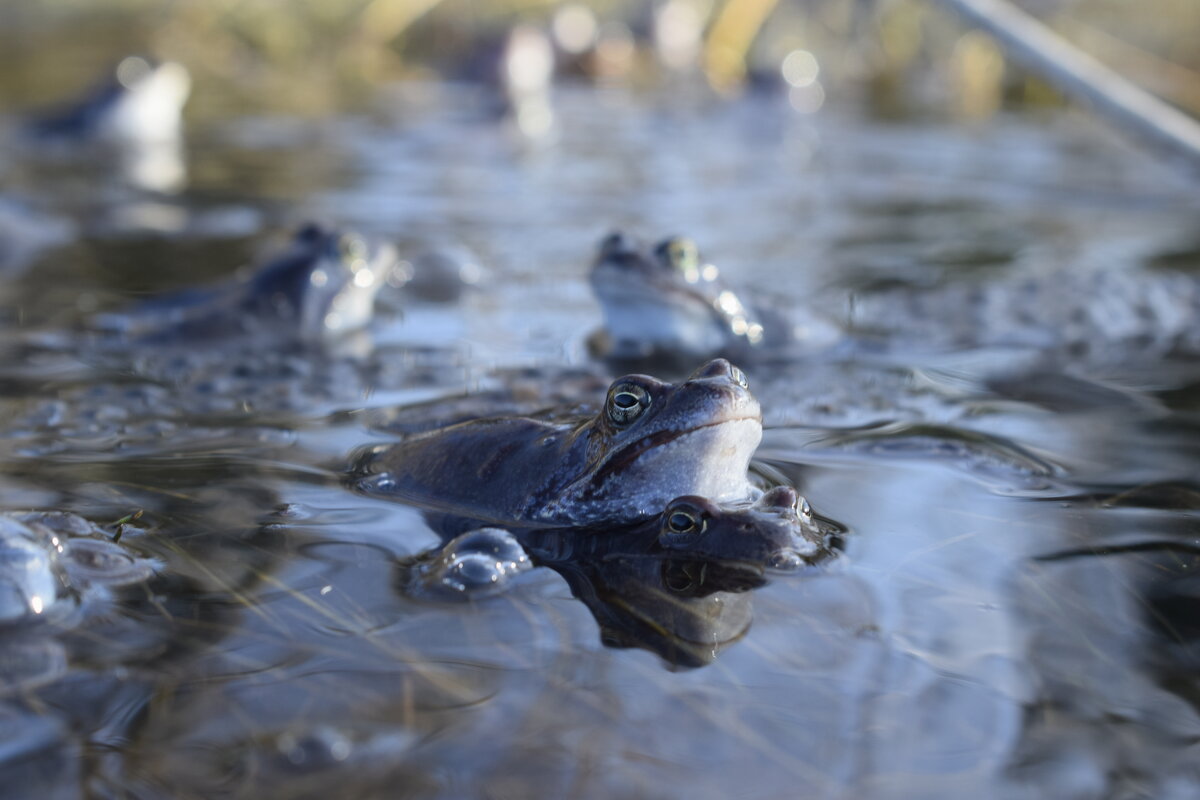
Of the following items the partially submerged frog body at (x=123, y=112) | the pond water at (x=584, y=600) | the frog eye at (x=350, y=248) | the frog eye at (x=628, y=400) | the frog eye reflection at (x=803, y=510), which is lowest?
the pond water at (x=584, y=600)

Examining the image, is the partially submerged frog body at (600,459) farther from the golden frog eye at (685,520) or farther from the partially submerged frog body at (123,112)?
the partially submerged frog body at (123,112)

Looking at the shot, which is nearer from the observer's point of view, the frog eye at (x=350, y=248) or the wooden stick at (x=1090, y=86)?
the frog eye at (x=350, y=248)

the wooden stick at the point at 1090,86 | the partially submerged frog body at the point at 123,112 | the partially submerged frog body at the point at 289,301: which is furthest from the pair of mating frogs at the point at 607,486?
the partially submerged frog body at the point at 123,112

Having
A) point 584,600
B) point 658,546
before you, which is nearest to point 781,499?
point 658,546

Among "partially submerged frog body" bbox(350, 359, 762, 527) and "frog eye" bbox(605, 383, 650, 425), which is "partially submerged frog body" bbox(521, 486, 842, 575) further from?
"frog eye" bbox(605, 383, 650, 425)

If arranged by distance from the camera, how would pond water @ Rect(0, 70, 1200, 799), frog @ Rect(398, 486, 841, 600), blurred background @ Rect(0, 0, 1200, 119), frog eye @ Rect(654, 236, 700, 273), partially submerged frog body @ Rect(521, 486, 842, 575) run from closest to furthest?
pond water @ Rect(0, 70, 1200, 799) → frog @ Rect(398, 486, 841, 600) → partially submerged frog body @ Rect(521, 486, 842, 575) → frog eye @ Rect(654, 236, 700, 273) → blurred background @ Rect(0, 0, 1200, 119)

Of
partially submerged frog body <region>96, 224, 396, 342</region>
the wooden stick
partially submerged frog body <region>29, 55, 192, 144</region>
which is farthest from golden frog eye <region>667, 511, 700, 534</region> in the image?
partially submerged frog body <region>29, 55, 192, 144</region>
